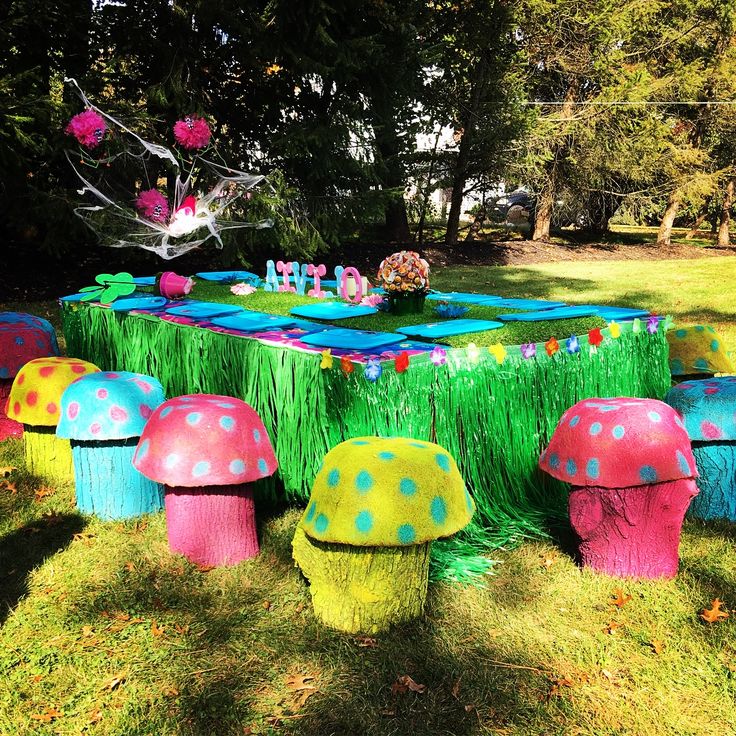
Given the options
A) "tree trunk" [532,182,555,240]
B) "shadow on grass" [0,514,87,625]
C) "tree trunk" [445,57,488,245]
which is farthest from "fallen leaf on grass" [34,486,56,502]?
"tree trunk" [532,182,555,240]

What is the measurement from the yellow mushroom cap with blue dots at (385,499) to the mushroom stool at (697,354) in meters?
2.59

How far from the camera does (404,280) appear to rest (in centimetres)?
425

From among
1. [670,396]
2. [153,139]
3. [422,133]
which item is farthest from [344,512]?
[422,133]

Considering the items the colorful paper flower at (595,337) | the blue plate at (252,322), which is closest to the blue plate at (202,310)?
the blue plate at (252,322)

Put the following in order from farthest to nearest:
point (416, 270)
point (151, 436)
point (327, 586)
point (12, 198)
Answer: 1. point (12, 198)
2. point (416, 270)
3. point (151, 436)
4. point (327, 586)

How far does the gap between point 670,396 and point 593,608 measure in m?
1.36

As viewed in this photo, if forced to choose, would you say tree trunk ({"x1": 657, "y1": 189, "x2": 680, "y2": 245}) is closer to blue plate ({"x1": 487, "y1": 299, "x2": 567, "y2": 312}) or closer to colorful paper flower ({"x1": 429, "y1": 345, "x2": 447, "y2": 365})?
blue plate ({"x1": 487, "y1": 299, "x2": 567, "y2": 312})

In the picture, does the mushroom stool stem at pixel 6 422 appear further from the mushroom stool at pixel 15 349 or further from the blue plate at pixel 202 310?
the blue plate at pixel 202 310

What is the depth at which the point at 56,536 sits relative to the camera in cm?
344

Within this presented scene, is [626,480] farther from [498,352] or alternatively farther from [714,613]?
[498,352]

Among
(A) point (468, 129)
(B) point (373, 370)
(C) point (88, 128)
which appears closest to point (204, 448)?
(B) point (373, 370)

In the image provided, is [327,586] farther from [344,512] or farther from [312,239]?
[312,239]

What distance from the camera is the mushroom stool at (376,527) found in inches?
95.3

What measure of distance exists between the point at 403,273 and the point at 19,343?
273 cm
